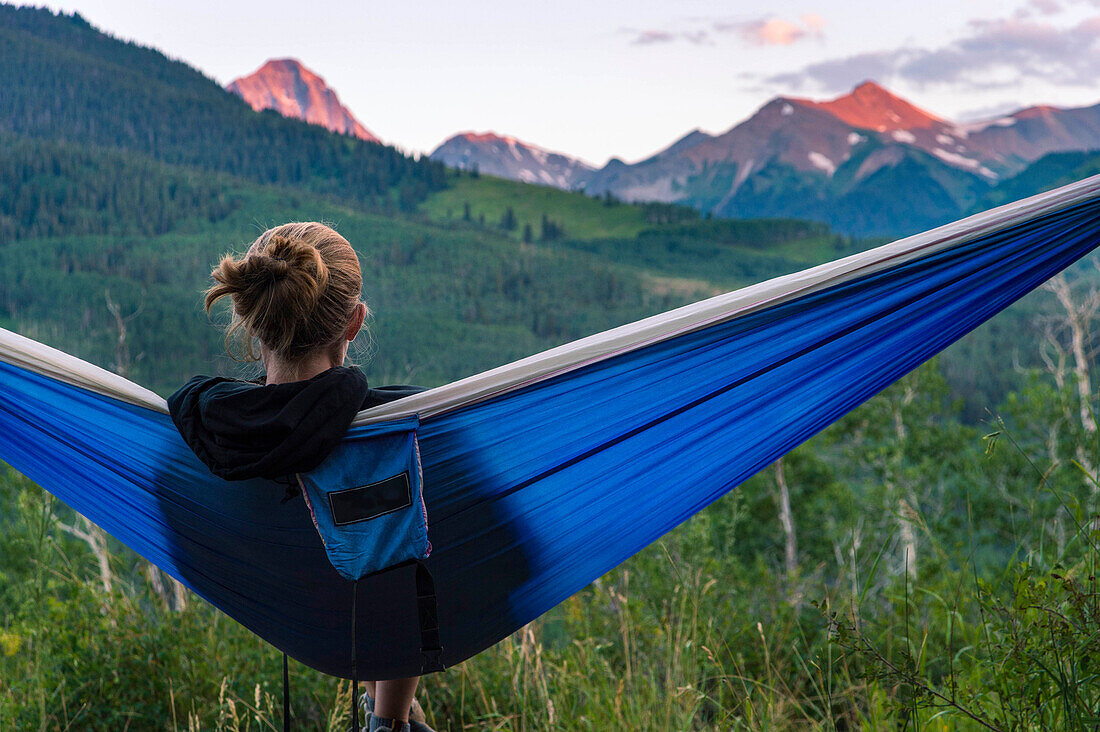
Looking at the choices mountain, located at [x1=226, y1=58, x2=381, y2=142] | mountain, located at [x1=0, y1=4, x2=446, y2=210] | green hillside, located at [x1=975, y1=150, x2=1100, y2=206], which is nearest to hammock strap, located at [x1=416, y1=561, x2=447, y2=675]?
mountain, located at [x1=0, y1=4, x2=446, y2=210]

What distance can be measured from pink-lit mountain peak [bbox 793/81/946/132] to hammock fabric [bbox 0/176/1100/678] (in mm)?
→ 200094

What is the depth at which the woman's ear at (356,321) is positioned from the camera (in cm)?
130

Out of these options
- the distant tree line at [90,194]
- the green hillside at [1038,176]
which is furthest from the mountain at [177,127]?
the green hillside at [1038,176]

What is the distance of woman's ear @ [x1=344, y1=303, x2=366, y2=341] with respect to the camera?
1.30 metres

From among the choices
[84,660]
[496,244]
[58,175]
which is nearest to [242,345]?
[84,660]

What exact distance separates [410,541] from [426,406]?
22cm

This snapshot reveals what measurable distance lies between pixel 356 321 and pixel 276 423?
10.4 inches

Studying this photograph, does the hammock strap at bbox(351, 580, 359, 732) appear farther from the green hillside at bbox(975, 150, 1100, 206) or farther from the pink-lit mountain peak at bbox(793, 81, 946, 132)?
the pink-lit mountain peak at bbox(793, 81, 946, 132)

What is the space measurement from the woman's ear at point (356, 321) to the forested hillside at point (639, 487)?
195mm

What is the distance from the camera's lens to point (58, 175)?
8306 centimetres

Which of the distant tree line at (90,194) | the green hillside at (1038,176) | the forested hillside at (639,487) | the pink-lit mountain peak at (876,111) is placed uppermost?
the pink-lit mountain peak at (876,111)

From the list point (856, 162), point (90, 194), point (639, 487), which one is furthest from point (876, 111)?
point (639, 487)

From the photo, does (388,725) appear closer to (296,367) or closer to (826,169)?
(296,367)

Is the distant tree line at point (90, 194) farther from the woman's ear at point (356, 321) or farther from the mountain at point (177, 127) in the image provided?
the woman's ear at point (356, 321)
